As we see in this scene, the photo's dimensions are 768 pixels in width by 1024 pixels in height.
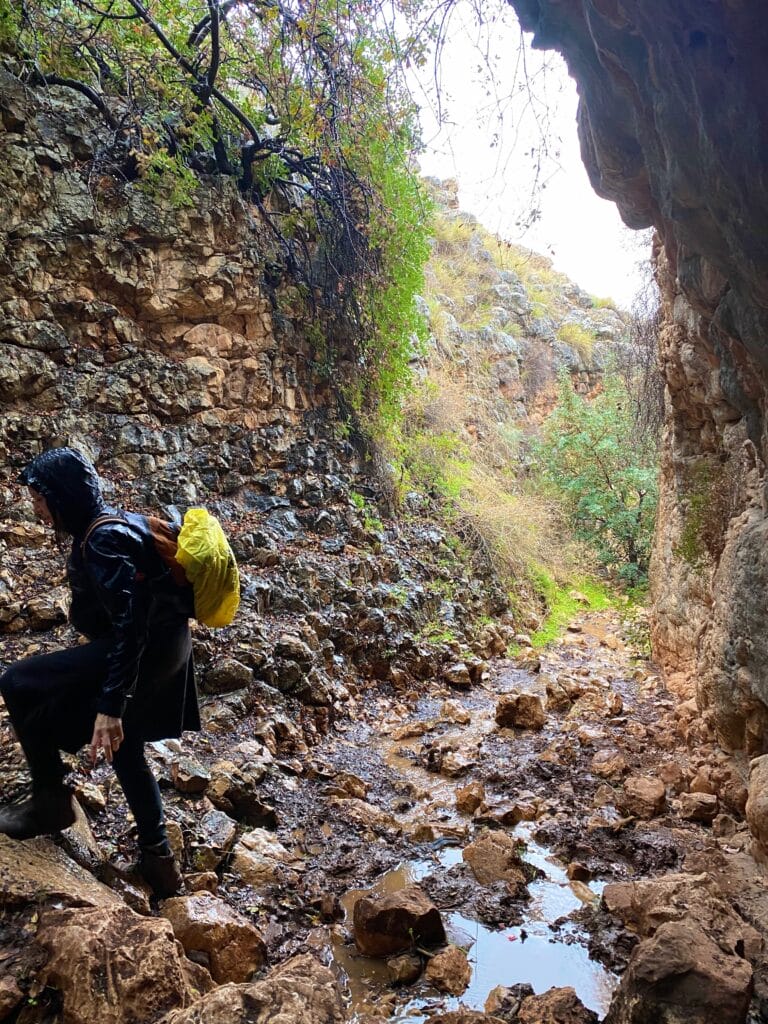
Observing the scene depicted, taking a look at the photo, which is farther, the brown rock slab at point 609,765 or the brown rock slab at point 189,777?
the brown rock slab at point 609,765

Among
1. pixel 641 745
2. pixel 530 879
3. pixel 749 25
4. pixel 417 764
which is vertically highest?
pixel 749 25

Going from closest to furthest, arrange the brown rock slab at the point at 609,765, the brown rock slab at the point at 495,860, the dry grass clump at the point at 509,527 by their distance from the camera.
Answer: the brown rock slab at the point at 495,860 < the brown rock slab at the point at 609,765 < the dry grass clump at the point at 509,527

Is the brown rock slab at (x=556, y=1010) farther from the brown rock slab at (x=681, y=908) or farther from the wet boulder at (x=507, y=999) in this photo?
the brown rock slab at (x=681, y=908)

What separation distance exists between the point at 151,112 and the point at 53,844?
7.26 metres

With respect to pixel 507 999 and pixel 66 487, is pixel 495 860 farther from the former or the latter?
pixel 66 487

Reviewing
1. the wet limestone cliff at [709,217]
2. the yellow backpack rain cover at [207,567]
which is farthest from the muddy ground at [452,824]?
the yellow backpack rain cover at [207,567]

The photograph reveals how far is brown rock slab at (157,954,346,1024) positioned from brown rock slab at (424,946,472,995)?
2.75ft

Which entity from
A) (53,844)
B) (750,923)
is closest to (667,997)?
(750,923)

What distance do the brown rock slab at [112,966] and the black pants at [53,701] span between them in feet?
1.73

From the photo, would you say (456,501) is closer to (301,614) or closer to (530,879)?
(301,614)

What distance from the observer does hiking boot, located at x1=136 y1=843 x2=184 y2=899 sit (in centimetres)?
252

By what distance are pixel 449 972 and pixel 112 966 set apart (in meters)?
1.33

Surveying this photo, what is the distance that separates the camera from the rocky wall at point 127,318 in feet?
19.0

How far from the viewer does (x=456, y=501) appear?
1016 centimetres
